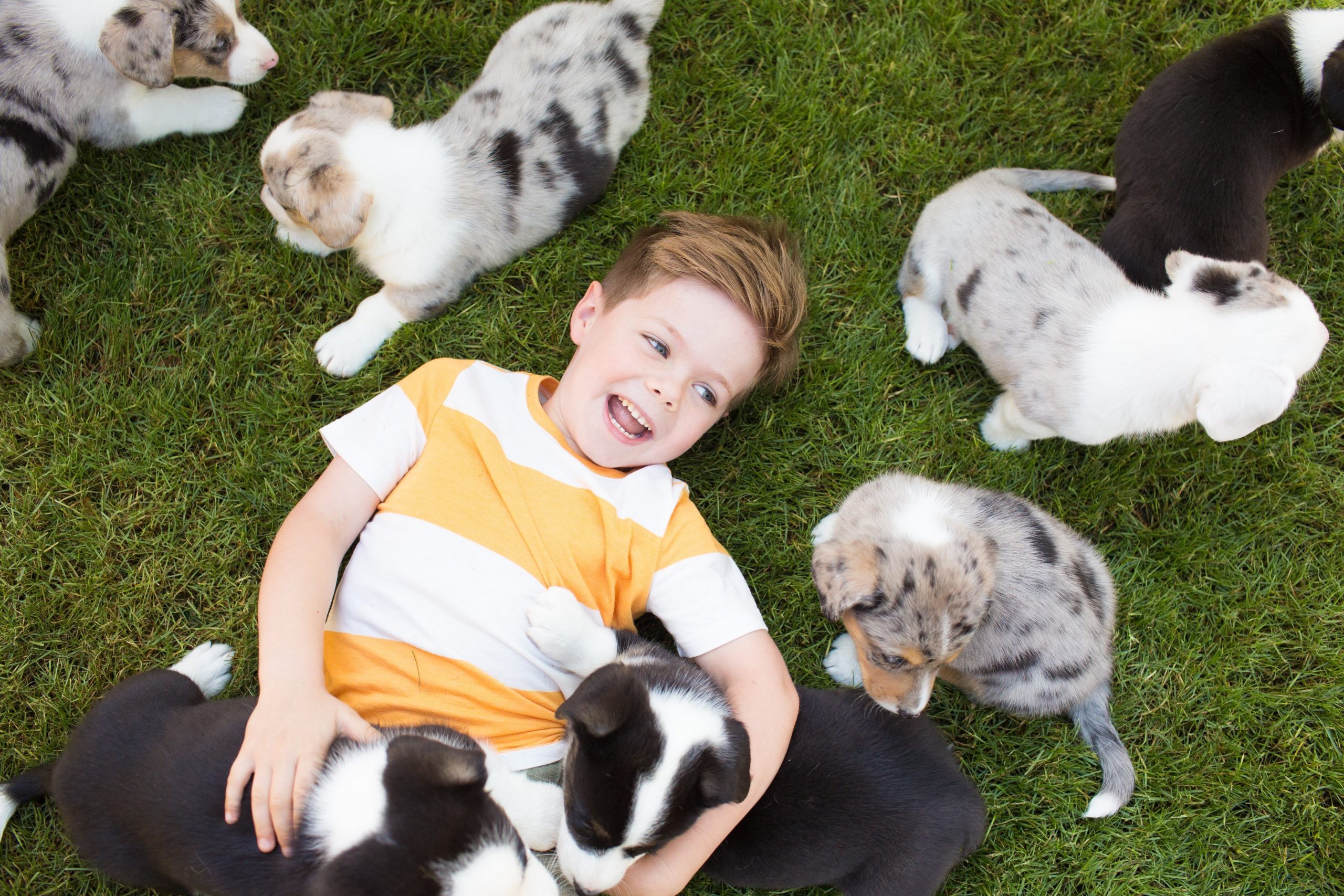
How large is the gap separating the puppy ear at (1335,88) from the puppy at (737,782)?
3.07m

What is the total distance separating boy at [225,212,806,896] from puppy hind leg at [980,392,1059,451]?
43.1 inches

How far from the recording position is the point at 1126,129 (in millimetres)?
3920

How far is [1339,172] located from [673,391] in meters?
3.75

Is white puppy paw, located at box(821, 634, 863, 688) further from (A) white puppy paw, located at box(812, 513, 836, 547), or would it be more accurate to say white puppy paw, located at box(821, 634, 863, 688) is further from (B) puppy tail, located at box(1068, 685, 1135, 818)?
(B) puppy tail, located at box(1068, 685, 1135, 818)

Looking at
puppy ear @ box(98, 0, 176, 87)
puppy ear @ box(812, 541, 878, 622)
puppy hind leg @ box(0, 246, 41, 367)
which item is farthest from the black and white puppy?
puppy hind leg @ box(0, 246, 41, 367)

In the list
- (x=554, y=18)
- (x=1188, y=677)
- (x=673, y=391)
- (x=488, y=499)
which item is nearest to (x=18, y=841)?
(x=488, y=499)

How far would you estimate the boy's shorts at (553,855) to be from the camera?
113 inches

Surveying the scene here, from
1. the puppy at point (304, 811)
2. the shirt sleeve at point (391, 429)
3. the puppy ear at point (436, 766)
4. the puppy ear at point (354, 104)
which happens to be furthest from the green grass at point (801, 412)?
the puppy ear at point (436, 766)

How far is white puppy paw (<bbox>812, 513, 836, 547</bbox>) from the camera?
3580 mm

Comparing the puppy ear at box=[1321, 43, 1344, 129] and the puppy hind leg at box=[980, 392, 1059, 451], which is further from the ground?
the puppy ear at box=[1321, 43, 1344, 129]

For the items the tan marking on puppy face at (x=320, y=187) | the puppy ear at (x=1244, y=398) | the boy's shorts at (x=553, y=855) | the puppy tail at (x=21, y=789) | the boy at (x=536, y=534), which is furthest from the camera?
the tan marking on puppy face at (x=320, y=187)

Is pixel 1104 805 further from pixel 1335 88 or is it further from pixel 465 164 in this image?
pixel 465 164

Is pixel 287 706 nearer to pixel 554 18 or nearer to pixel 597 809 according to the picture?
pixel 597 809

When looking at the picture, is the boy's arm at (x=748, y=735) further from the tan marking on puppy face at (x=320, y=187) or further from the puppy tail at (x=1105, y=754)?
the tan marking on puppy face at (x=320, y=187)
